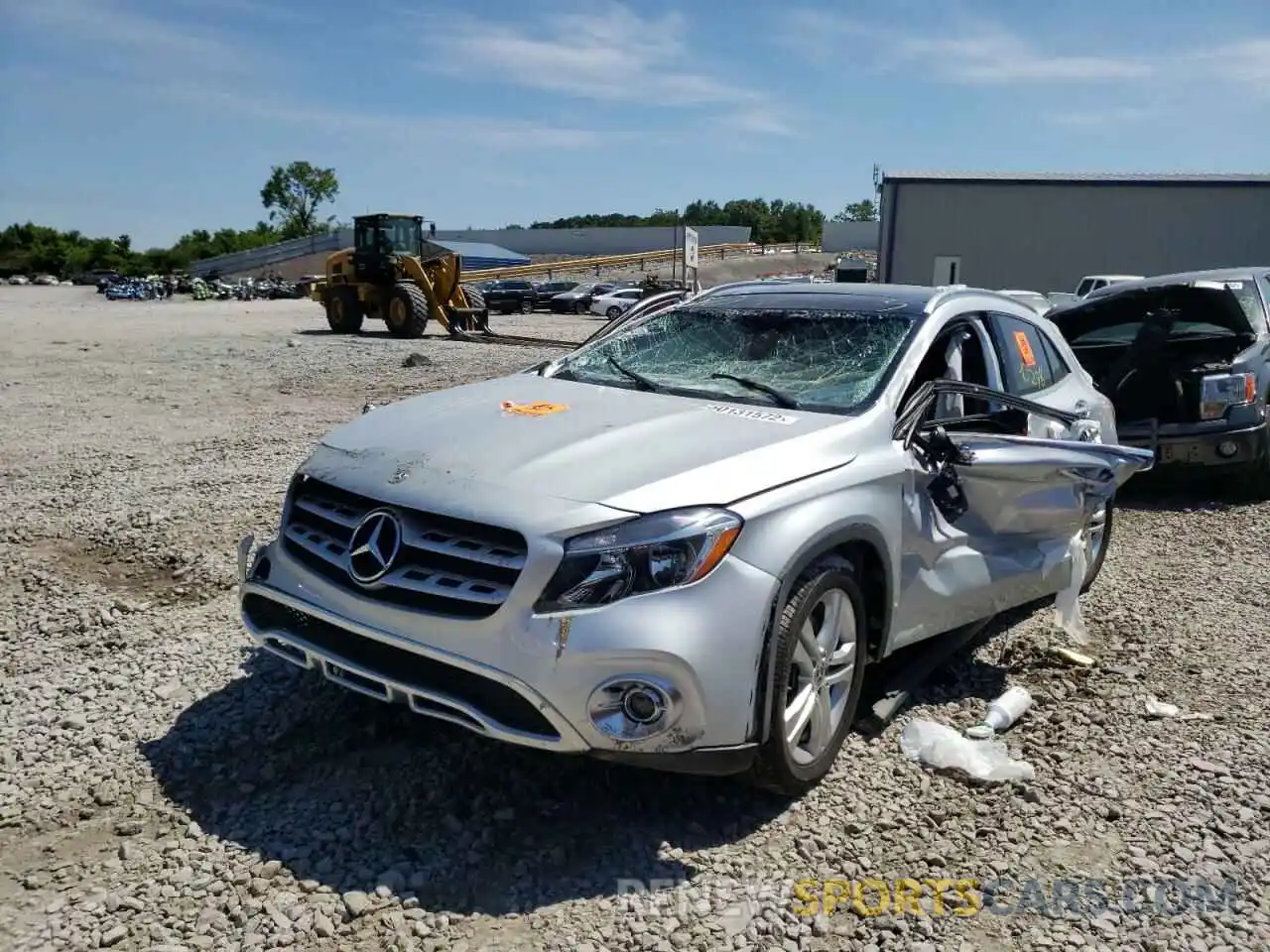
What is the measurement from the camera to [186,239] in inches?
4596

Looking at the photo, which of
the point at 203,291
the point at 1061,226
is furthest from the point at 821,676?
the point at 203,291

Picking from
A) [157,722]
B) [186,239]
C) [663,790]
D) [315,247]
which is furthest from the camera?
[186,239]

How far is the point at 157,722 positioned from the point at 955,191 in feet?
116

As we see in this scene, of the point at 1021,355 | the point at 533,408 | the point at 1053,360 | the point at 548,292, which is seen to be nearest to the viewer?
the point at 533,408

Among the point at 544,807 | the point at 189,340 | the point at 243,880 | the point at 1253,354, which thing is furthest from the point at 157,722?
the point at 189,340

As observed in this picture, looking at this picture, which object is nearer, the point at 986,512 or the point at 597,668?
the point at 597,668

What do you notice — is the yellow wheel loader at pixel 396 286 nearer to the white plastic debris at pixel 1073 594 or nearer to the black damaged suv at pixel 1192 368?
the black damaged suv at pixel 1192 368

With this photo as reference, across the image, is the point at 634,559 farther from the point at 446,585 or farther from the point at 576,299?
the point at 576,299

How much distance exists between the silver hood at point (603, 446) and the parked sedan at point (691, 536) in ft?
0.04

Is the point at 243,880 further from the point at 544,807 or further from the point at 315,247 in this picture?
the point at 315,247

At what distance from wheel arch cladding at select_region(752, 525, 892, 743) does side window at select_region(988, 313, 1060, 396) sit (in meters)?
1.61

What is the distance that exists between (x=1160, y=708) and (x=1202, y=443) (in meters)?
3.94

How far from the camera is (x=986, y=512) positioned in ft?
13.4

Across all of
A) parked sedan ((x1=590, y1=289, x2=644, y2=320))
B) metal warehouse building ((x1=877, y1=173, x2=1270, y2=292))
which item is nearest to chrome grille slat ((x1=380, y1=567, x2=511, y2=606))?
metal warehouse building ((x1=877, y1=173, x2=1270, y2=292))
